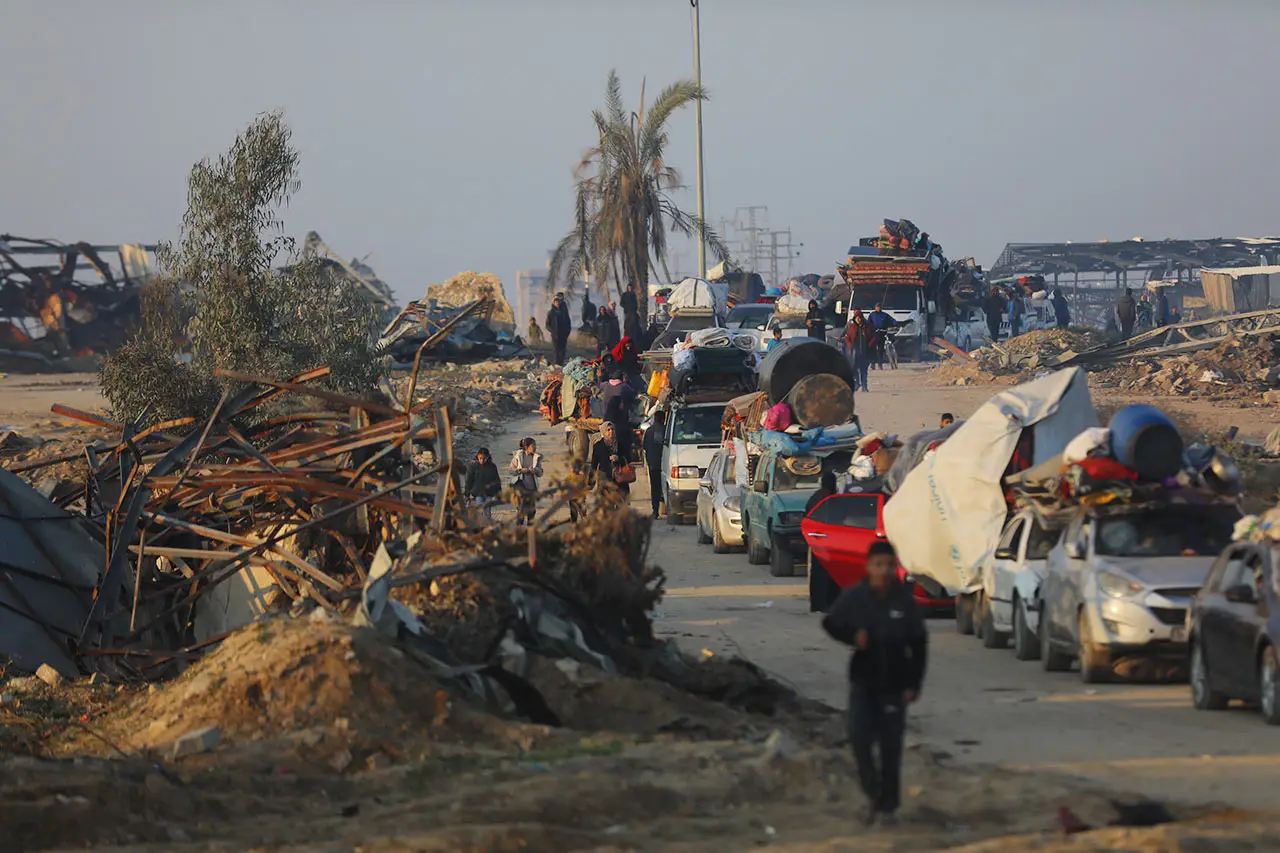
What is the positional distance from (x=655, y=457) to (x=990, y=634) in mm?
12191

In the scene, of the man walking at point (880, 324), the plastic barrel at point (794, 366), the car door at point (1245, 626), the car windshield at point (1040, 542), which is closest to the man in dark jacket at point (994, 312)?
the man walking at point (880, 324)

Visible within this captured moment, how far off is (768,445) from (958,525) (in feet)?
19.0

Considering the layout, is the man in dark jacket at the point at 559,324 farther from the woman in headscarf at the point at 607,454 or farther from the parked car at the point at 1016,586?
the parked car at the point at 1016,586

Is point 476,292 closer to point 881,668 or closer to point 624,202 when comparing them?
point 624,202

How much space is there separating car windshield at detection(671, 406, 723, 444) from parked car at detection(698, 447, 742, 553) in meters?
1.59

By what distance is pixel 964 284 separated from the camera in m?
54.6

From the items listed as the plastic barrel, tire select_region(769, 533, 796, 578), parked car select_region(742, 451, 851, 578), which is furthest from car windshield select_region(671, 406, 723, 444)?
tire select_region(769, 533, 796, 578)

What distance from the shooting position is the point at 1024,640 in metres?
15.1

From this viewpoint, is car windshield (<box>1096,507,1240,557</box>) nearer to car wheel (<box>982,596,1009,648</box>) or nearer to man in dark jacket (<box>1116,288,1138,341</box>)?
car wheel (<box>982,596,1009,648</box>)

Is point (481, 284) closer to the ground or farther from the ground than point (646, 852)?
farther from the ground

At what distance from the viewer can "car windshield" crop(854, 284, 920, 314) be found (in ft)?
154

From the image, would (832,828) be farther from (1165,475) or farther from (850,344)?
(850,344)

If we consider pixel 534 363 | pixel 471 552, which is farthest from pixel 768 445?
A: pixel 534 363

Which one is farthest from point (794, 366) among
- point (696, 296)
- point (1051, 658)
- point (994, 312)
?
point (994, 312)
